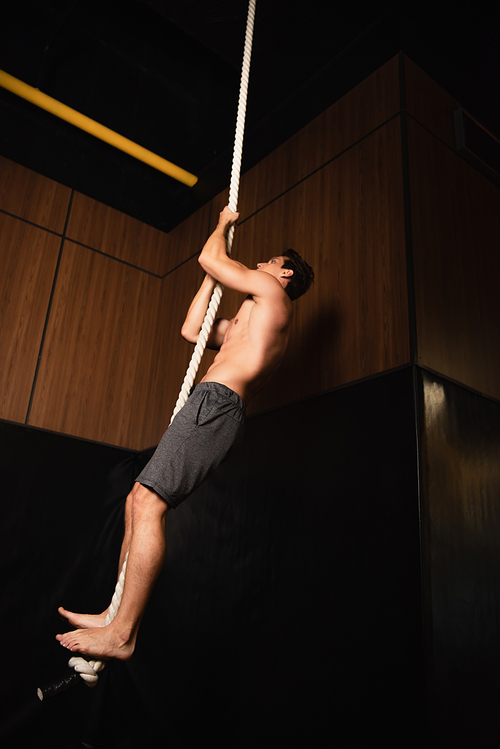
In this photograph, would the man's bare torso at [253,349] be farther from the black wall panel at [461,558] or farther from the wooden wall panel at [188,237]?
the wooden wall panel at [188,237]

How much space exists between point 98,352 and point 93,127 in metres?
1.65

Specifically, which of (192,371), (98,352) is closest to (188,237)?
(98,352)

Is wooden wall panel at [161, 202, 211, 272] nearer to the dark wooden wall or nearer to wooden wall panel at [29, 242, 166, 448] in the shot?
the dark wooden wall

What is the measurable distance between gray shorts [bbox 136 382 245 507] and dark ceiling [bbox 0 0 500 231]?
2489 mm

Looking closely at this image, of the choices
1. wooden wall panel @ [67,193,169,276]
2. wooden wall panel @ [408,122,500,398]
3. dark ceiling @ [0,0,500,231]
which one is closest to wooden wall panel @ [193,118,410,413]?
wooden wall panel @ [408,122,500,398]

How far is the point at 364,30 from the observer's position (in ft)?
11.8

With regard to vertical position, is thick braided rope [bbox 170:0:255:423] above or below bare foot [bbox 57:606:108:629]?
above

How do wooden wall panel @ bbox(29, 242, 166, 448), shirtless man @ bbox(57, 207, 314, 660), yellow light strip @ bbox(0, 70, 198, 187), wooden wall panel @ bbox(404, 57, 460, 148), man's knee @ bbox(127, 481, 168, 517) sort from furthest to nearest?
wooden wall panel @ bbox(29, 242, 166, 448) < yellow light strip @ bbox(0, 70, 198, 187) < wooden wall panel @ bbox(404, 57, 460, 148) < man's knee @ bbox(127, 481, 168, 517) < shirtless man @ bbox(57, 207, 314, 660)

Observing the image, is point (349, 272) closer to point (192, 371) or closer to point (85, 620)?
point (192, 371)

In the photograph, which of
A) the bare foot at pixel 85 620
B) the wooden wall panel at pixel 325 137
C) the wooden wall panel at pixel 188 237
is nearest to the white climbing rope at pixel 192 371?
the bare foot at pixel 85 620

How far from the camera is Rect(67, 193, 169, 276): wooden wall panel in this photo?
15.5ft

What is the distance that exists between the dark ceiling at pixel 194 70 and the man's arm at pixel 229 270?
1807 millimetres

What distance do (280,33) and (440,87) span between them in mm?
1051

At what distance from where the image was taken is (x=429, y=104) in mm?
3379
